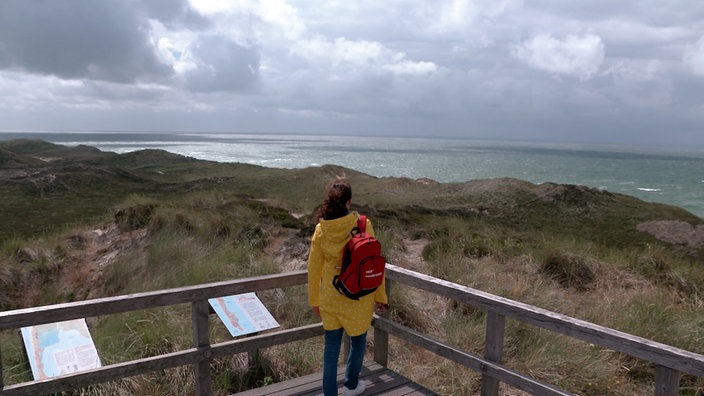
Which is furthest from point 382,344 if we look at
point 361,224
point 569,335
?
point 569,335

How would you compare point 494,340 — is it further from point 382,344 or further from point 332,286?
point 382,344

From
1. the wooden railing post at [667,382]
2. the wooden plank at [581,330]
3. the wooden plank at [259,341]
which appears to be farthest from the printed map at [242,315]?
the wooden railing post at [667,382]

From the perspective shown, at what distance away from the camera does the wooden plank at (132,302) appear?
10.1 ft

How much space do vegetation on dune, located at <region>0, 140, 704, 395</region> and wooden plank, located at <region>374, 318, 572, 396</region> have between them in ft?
2.90

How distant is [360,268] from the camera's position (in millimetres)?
3562

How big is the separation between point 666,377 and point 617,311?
13.0 feet

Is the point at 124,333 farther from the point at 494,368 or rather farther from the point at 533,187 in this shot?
the point at 533,187

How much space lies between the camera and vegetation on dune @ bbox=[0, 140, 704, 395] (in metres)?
5.14

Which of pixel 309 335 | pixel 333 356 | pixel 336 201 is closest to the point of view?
pixel 336 201

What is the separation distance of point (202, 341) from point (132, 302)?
2.16 feet

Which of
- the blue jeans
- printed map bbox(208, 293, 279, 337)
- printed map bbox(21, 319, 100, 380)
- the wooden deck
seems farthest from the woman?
printed map bbox(21, 319, 100, 380)

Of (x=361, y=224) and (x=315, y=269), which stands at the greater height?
(x=361, y=224)

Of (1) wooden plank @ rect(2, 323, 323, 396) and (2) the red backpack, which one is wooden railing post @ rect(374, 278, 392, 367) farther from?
(2) the red backpack

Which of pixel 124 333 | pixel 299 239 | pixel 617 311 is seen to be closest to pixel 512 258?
pixel 617 311
